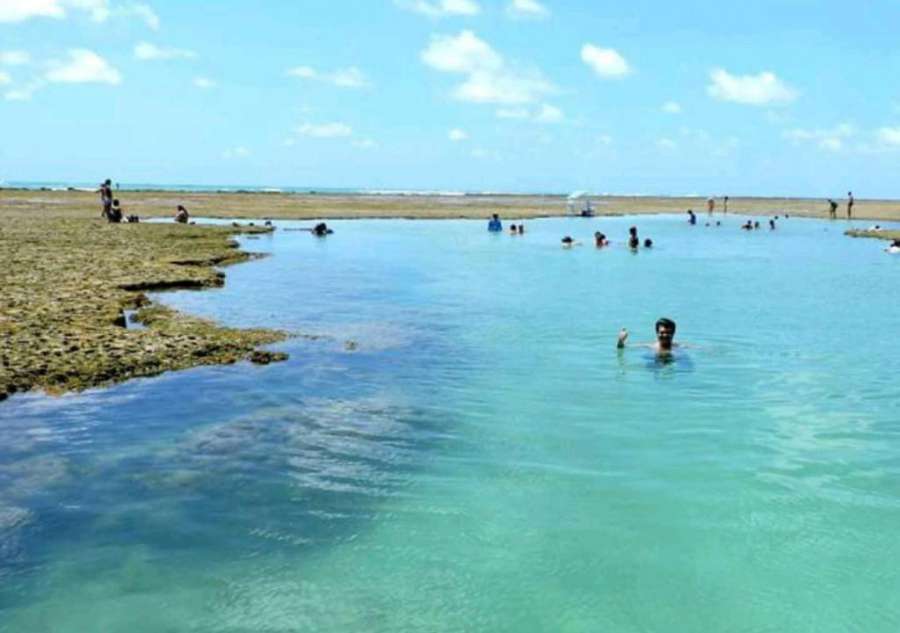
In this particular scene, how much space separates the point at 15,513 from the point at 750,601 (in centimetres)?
863

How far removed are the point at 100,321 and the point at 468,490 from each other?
42.4 ft

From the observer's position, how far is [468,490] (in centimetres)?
1189

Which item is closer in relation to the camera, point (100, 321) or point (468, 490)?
point (468, 490)

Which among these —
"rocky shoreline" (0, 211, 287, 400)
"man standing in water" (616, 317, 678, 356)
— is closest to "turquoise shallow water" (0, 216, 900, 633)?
"man standing in water" (616, 317, 678, 356)

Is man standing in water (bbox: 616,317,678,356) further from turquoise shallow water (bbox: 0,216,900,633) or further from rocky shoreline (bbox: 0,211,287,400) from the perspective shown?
rocky shoreline (bbox: 0,211,287,400)

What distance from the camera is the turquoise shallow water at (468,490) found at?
882cm

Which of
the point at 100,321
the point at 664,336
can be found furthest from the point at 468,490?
the point at 100,321

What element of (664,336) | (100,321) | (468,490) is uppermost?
(664,336)

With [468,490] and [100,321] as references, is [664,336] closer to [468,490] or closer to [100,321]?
[468,490]

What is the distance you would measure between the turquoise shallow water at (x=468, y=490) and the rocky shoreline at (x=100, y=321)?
3.37 feet

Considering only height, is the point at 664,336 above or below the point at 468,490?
above

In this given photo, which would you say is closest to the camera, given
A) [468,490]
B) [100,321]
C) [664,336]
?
[468,490]

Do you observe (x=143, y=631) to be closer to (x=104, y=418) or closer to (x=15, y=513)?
(x=15, y=513)

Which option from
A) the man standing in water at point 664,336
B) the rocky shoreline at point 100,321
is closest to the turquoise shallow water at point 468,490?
the man standing in water at point 664,336
